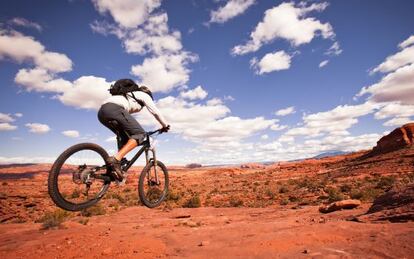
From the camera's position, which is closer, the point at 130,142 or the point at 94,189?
the point at 130,142

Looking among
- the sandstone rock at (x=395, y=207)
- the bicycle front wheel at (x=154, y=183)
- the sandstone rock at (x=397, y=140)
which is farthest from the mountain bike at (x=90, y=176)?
the sandstone rock at (x=397, y=140)

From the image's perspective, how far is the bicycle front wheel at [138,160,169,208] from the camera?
245 inches

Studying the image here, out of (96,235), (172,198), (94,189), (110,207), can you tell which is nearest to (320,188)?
(172,198)

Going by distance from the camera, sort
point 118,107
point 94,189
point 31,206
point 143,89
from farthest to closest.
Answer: point 31,206 → point 94,189 → point 143,89 → point 118,107

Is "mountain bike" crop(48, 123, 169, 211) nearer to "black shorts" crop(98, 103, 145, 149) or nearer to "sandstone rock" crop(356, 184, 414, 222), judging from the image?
"black shorts" crop(98, 103, 145, 149)

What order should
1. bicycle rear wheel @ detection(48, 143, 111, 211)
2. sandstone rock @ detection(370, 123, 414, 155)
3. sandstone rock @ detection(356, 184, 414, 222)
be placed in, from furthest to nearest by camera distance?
sandstone rock @ detection(370, 123, 414, 155) < sandstone rock @ detection(356, 184, 414, 222) < bicycle rear wheel @ detection(48, 143, 111, 211)

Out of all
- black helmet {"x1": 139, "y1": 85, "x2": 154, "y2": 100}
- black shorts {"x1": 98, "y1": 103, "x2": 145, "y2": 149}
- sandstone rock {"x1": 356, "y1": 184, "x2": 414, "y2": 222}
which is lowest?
sandstone rock {"x1": 356, "y1": 184, "x2": 414, "y2": 222}

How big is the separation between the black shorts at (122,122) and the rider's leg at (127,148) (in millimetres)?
64

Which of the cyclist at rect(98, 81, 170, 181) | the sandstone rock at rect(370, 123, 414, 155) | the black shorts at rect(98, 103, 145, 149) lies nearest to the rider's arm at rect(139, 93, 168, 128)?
the cyclist at rect(98, 81, 170, 181)

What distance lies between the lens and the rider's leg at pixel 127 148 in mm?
5016

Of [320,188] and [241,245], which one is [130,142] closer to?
[241,245]

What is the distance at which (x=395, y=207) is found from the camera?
8.16 metres

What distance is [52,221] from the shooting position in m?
13.9

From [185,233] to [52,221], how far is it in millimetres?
7914
